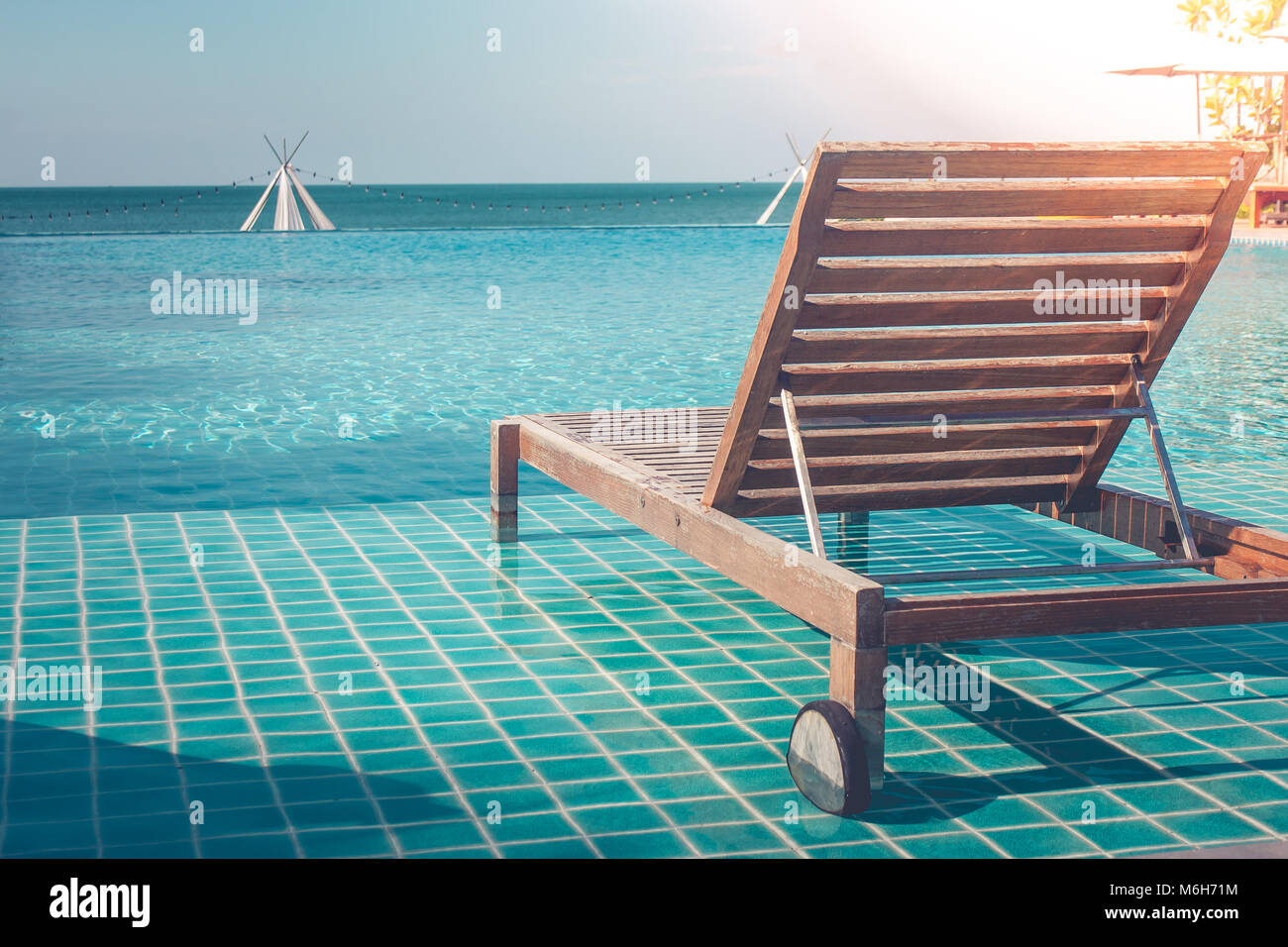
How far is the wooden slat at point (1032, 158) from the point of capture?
9.65 ft

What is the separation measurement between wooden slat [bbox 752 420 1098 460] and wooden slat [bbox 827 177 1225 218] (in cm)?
65

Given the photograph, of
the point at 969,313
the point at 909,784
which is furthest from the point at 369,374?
the point at 909,784

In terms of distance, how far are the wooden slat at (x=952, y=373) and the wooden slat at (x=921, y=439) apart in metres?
0.14

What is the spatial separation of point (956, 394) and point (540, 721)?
4.69ft

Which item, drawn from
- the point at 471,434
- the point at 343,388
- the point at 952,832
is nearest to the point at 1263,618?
the point at 952,832

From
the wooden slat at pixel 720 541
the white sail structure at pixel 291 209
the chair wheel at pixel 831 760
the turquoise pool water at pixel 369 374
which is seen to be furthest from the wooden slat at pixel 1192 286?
the white sail structure at pixel 291 209

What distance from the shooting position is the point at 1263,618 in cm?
300

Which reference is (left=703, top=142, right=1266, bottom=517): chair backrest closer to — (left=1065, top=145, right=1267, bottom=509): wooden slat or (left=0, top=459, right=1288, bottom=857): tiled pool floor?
(left=1065, top=145, right=1267, bottom=509): wooden slat

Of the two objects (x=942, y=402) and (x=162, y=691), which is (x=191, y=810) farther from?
(x=942, y=402)

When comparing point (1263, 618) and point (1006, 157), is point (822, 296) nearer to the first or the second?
point (1006, 157)

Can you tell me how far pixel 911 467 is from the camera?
381 cm

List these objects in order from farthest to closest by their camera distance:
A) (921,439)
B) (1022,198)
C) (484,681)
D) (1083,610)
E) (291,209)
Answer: (291,209)
(921,439)
(484,681)
(1022,198)
(1083,610)

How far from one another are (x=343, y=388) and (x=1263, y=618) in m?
8.86

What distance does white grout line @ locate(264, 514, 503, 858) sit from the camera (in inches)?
107
